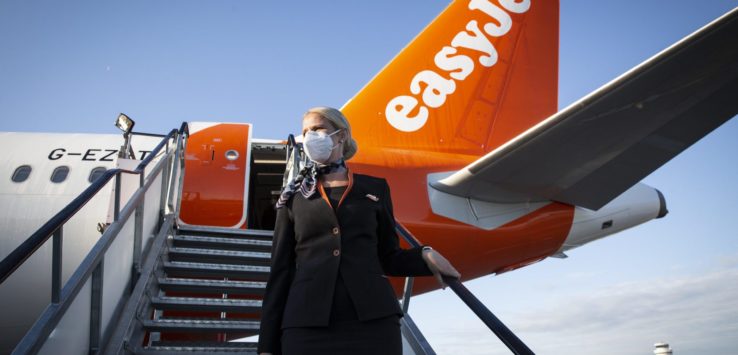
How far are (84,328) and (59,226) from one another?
0.74 m

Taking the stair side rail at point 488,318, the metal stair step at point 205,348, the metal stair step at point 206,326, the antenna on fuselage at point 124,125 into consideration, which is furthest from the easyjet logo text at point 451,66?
the stair side rail at point 488,318

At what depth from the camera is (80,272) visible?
3.28 metres

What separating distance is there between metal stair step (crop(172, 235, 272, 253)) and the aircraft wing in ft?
7.64

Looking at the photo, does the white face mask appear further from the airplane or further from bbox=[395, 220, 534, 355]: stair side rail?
the airplane

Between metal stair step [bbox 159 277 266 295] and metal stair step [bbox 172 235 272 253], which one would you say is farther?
metal stair step [bbox 172 235 272 253]

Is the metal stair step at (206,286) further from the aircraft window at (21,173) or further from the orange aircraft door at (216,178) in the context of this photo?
the aircraft window at (21,173)

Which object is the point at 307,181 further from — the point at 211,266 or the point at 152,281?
the point at 211,266

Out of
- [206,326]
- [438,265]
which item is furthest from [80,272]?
[438,265]

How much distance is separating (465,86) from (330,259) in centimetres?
694

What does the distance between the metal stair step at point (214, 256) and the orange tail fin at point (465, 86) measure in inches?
101

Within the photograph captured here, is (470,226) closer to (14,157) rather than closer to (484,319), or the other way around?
(484,319)

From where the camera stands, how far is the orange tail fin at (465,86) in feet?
26.9

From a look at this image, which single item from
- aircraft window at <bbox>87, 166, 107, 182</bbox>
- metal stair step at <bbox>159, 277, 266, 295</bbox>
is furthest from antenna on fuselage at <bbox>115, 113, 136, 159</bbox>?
metal stair step at <bbox>159, 277, 266, 295</bbox>

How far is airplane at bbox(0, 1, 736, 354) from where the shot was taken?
17.3 feet
